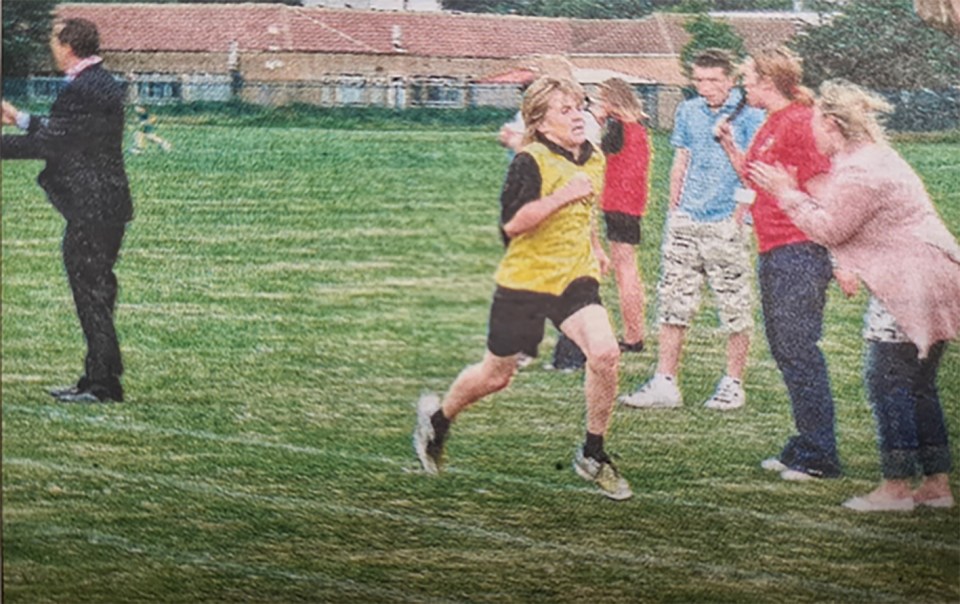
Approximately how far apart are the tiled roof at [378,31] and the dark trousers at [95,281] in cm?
57

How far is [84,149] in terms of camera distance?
3625 mm

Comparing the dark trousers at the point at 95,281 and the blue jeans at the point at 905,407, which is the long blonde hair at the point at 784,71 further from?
the dark trousers at the point at 95,281

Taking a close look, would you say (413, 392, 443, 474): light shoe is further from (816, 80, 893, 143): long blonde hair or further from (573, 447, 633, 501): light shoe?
(816, 80, 893, 143): long blonde hair

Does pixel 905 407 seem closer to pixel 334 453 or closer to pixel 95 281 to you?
pixel 334 453

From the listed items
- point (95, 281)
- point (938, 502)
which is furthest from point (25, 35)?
point (938, 502)

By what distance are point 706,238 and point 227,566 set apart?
6.04 ft

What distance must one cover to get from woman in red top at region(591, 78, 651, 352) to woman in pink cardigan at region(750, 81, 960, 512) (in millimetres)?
367

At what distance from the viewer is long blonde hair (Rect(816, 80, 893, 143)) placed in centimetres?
368

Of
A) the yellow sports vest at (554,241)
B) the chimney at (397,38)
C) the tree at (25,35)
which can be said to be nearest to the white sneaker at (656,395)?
the yellow sports vest at (554,241)

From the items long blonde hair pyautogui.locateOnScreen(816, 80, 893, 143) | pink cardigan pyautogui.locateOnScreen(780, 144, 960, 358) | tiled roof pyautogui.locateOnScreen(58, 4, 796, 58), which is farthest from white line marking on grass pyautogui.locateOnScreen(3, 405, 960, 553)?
long blonde hair pyautogui.locateOnScreen(816, 80, 893, 143)

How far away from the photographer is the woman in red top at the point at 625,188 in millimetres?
3650

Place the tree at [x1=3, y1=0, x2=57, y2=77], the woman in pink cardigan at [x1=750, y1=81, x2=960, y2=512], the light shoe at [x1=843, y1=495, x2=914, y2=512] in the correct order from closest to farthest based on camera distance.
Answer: the tree at [x1=3, y1=0, x2=57, y2=77]
the woman in pink cardigan at [x1=750, y1=81, x2=960, y2=512]
the light shoe at [x1=843, y1=495, x2=914, y2=512]

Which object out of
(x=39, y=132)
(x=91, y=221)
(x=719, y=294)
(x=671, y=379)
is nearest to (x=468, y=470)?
(x=671, y=379)

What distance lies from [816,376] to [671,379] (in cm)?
47
